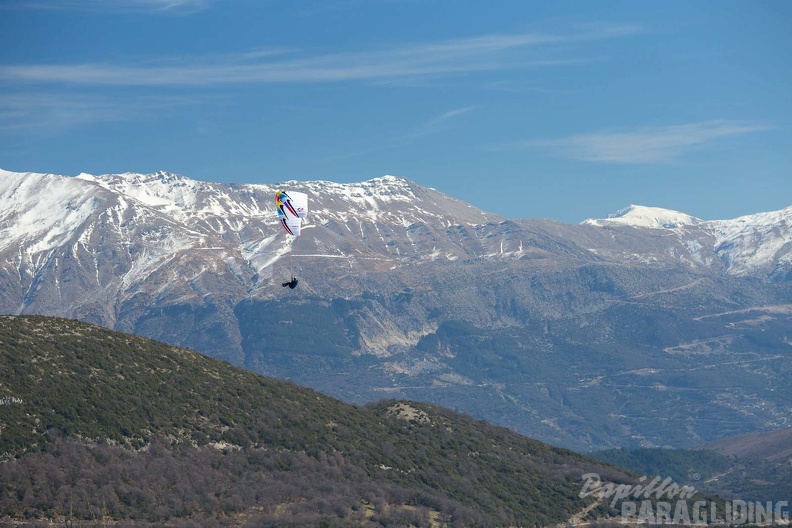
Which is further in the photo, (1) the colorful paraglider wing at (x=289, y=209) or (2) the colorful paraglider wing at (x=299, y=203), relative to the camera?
(1) the colorful paraglider wing at (x=289, y=209)

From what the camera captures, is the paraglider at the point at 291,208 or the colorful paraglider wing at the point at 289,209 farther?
the colorful paraglider wing at the point at 289,209

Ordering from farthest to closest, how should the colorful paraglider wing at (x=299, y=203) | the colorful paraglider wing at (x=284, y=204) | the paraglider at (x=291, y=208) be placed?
the colorful paraglider wing at (x=284, y=204) → the paraglider at (x=291, y=208) → the colorful paraglider wing at (x=299, y=203)

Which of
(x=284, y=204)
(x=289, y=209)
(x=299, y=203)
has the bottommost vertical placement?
(x=289, y=209)

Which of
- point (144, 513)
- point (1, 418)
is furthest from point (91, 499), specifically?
point (1, 418)

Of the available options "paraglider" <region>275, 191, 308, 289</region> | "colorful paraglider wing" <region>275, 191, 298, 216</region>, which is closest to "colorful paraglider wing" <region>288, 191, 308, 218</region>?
"paraglider" <region>275, 191, 308, 289</region>

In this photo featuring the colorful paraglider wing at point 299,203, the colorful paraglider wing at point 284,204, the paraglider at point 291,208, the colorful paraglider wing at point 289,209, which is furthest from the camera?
the colorful paraglider wing at point 284,204

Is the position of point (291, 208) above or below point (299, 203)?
below

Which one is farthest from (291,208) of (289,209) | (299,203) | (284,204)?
(299,203)

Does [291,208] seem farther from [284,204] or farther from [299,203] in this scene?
[299,203]

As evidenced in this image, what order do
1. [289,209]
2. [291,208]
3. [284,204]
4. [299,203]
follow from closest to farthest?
1. [299,203]
2. [291,208]
3. [284,204]
4. [289,209]

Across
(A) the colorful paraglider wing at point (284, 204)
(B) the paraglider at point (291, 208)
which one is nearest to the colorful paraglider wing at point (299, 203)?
(B) the paraglider at point (291, 208)

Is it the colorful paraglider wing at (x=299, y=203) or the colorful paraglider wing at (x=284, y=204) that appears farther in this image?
the colorful paraglider wing at (x=284, y=204)

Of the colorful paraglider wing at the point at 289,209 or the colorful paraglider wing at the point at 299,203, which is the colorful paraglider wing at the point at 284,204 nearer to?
the colorful paraglider wing at the point at 289,209

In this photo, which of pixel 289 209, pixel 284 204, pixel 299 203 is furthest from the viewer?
pixel 289 209
